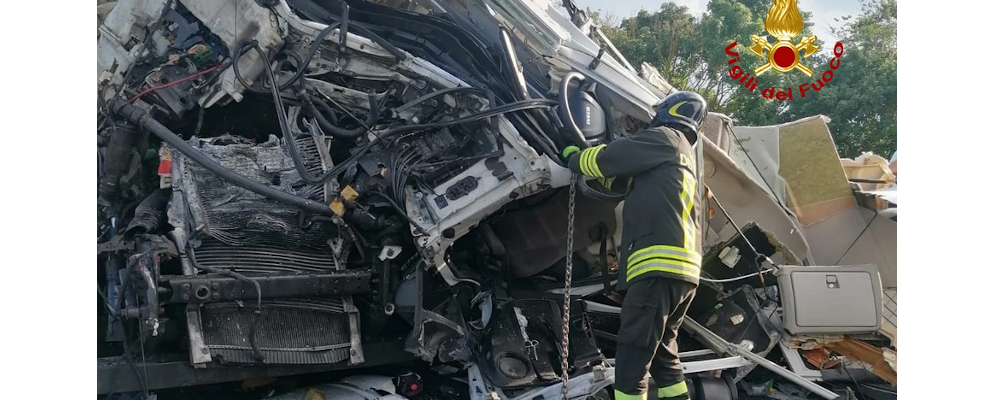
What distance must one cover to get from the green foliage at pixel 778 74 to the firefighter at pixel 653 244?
1506 millimetres

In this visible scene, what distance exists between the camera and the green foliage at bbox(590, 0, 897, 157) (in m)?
6.06

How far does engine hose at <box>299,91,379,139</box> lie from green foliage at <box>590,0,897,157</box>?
2.44 m

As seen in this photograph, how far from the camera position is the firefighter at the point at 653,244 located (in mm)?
3307

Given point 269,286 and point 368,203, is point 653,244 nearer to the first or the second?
point 368,203

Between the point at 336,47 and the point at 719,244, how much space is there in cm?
256

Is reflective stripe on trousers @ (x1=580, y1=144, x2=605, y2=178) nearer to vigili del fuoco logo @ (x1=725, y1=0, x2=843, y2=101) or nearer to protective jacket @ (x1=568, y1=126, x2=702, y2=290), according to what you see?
protective jacket @ (x1=568, y1=126, x2=702, y2=290)

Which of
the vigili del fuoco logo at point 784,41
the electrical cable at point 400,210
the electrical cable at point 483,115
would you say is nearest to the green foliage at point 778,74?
the vigili del fuoco logo at point 784,41

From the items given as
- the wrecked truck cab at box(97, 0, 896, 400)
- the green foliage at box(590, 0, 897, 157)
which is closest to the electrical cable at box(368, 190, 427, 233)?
the wrecked truck cab at box(97, 0, 896, 400)

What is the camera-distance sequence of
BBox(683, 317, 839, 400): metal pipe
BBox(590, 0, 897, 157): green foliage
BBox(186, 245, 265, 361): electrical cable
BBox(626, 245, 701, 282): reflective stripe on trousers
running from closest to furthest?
BBox(626, 245, 701, 282): reflective stripe on trousers → BBox(186, 245, 265, 361): electrical cable → BBox(683, 317, 839, 400): metal pipe → BBox(590, 0, 897, 157): green foliage

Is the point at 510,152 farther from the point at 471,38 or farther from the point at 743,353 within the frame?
the point at 743,353

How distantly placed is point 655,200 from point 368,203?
5.09 feet

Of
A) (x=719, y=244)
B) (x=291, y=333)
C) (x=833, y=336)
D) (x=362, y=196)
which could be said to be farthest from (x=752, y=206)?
(x=291, y=333)

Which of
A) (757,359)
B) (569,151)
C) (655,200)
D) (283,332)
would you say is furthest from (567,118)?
(283,332)

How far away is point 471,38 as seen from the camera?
4238 millimetres
